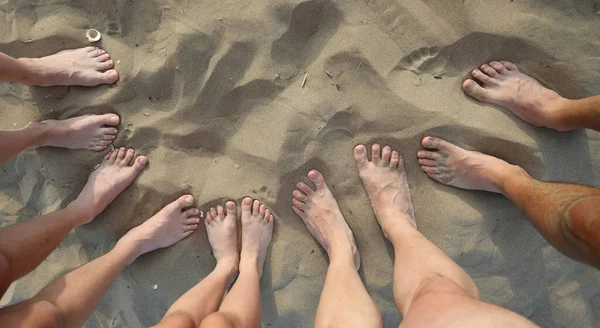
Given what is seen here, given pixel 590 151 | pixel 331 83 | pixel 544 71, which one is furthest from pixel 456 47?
pixel 590 151

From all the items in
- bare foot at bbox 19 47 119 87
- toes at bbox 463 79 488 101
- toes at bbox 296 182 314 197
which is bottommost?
toes at bbox 296 182 314 197

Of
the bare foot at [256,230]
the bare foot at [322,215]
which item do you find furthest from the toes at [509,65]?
the bare foot at [256,230]

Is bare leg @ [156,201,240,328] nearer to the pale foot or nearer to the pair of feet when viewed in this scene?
the pair of feet

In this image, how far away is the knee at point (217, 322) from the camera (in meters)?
1.39

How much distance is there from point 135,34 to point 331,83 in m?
0.85

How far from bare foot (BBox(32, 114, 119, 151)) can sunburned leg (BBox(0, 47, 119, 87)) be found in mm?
154

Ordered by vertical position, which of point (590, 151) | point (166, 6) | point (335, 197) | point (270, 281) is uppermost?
point (166, 6)

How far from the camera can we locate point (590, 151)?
181cm

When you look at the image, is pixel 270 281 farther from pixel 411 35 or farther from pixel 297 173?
pixel 411 35

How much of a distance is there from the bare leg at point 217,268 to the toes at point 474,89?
109 centimetres

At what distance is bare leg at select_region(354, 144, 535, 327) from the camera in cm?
110

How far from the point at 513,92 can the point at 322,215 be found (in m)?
0.92

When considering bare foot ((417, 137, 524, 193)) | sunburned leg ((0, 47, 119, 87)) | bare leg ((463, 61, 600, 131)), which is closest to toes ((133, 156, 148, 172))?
sunburned leg ((0, 47, 119, 87))

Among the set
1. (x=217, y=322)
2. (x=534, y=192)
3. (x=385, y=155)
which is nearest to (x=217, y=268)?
(x=217, y=322)
